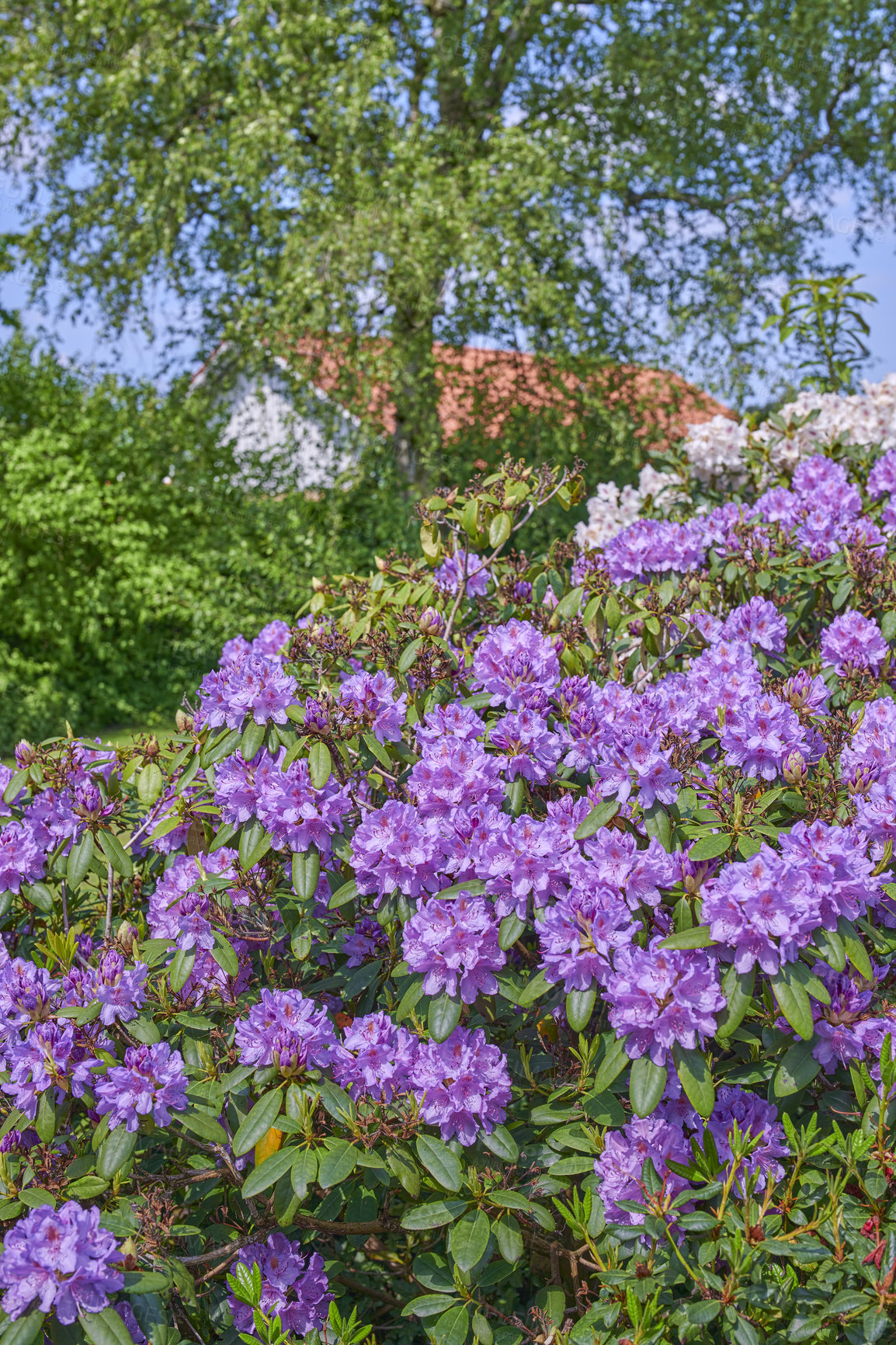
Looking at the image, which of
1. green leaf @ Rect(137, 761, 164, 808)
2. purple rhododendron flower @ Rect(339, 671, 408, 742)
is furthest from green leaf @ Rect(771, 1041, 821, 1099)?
green leaf @ Rect(137, 761, 164, 808)

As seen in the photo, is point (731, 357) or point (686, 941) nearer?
point (686, 941)

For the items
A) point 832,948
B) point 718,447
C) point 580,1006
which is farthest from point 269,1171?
point 718,447

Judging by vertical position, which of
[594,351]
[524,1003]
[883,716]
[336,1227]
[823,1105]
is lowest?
[336,1227]

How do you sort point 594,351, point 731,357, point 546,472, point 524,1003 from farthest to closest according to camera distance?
point 731,357 < point 594,351 < point 546,472 < point 524,1003

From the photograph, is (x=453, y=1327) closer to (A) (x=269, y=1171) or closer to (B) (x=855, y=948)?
(A) (x=269, y=1171)

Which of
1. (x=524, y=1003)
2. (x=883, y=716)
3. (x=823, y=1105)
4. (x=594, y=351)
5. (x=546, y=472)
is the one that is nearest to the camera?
(x=524, y=1003)

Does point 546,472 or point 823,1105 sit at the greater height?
point 546,472

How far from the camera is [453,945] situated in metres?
1.61

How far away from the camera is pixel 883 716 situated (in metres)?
1.86

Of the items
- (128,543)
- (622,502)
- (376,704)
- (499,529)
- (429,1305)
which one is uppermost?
(622,502)

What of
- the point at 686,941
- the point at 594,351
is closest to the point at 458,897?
the point at 686,941

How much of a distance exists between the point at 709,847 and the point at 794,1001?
0.79 feet

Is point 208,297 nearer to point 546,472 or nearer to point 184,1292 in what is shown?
point 546,472

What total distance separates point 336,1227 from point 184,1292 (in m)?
0.31
